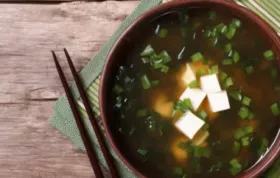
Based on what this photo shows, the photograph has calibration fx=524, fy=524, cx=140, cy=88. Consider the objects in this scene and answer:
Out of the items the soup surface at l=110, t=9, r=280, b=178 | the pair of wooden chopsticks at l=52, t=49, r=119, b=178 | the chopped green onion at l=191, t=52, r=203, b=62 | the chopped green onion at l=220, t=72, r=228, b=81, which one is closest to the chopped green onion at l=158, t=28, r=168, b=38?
the soup surface at l=110, t=9, r=280, b=178

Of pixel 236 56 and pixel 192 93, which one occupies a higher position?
pixel 236 56

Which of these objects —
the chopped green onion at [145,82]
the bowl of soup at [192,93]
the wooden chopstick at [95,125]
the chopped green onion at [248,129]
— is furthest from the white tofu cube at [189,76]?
the wooden chopstick at [95,125]

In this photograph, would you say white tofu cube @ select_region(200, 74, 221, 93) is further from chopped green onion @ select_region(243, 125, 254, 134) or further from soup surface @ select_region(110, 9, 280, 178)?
chopped green onion @ select_region(243, 125, 254, 134)

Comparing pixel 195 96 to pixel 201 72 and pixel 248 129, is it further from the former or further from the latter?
pixel 248 129

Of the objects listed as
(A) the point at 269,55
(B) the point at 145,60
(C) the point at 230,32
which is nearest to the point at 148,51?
(B) the point at 145,60

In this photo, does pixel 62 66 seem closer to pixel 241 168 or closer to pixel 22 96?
pixel 22 96

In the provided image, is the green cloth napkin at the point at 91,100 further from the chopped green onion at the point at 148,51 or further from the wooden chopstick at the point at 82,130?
the chopped green onion at the point at 148,51

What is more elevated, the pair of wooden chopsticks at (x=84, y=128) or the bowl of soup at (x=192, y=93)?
the bowl of soup at (x=192, y=93)

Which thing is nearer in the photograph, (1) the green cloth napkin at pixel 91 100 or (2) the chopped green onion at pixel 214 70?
(2) the chopped green onion at pixel 214 70
